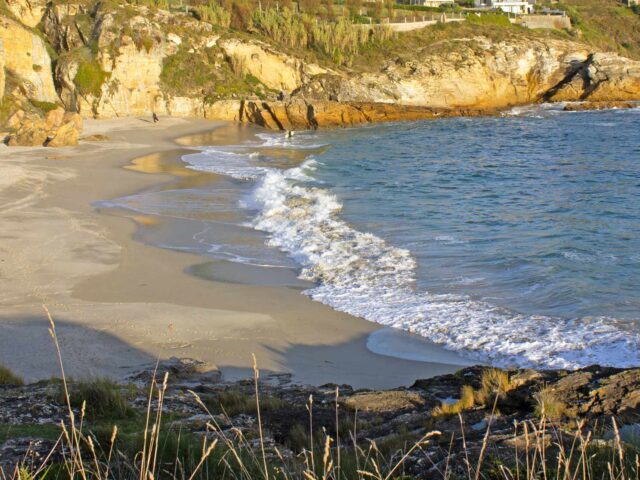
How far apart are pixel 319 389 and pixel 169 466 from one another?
11.5 feet

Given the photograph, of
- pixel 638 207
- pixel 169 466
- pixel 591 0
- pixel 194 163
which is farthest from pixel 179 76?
pixel 591 0

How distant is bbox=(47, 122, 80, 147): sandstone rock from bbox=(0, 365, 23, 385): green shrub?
1017 inches

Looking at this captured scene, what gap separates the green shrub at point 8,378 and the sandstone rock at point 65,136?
2584cm

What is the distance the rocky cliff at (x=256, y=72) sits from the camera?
142ft

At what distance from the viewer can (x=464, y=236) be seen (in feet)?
52.2

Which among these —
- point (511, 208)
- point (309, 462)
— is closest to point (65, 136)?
point (511, 208)

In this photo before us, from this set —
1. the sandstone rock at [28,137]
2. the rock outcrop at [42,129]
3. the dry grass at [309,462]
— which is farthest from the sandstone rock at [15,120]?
the dry grass at [309,462]

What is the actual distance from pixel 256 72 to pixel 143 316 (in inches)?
1583

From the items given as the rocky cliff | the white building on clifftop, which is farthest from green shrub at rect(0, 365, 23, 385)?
the white building on clifftop

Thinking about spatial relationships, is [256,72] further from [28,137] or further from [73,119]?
[28,137]

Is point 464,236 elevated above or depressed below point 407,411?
below

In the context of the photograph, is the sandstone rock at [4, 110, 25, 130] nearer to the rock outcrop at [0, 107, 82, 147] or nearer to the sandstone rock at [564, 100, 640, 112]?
the rock outcrop at [0, 107, 82, 147]

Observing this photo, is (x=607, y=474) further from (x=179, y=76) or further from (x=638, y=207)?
(x=179, y=76)

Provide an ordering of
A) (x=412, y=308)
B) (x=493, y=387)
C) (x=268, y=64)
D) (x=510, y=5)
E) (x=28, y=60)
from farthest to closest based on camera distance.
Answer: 1. (x=510, y=5)
2. (x=268, y=64)
3. (x=28, y=60)
4. (x=412, y=308)
5. (x=493, y=387)
